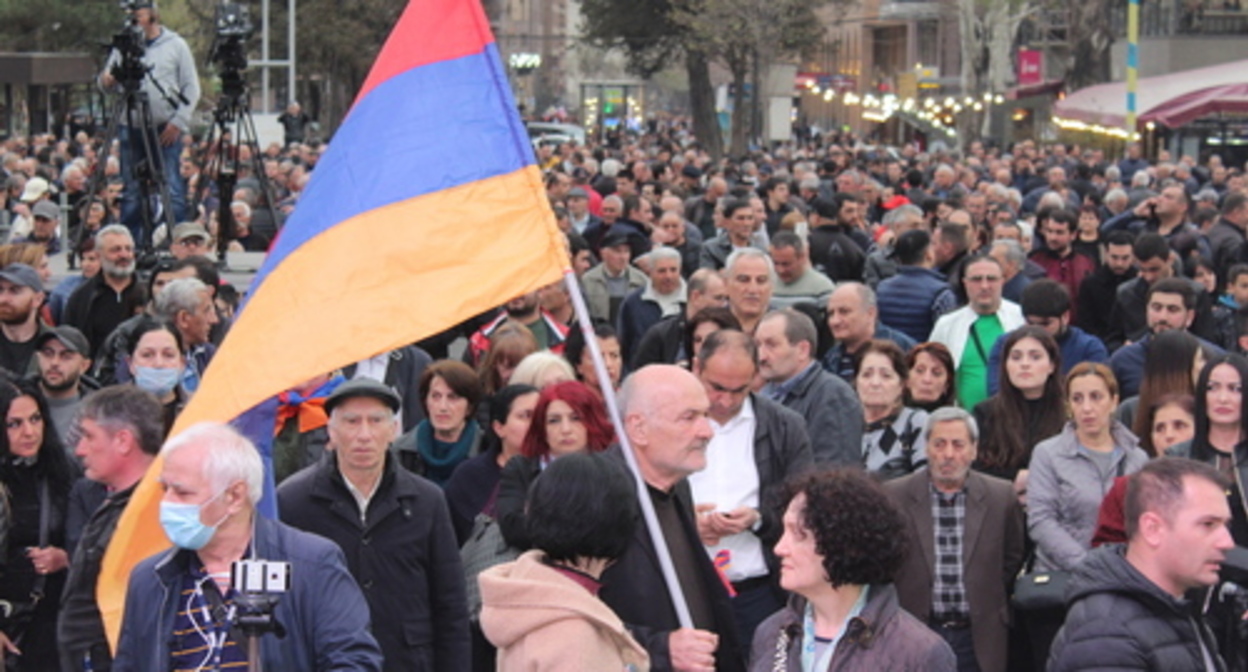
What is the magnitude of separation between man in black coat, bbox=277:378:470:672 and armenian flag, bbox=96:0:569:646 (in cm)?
92

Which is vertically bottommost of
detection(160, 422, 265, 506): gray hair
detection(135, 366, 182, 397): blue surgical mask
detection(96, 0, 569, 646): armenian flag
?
detection(135, 366, 182, 397): blue surgical mask

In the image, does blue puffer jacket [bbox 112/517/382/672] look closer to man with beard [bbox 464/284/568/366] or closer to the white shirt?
the white shirt

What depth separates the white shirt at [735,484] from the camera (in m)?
6.91

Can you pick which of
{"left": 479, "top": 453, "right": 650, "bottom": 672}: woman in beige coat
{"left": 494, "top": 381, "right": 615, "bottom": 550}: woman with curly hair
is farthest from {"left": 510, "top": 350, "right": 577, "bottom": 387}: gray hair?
{"left": 479, "top": 453, "right": 650, "bottom": 672}: woman in beige coat

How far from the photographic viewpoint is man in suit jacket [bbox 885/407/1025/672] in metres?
7.21

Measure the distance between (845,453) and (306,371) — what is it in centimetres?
287

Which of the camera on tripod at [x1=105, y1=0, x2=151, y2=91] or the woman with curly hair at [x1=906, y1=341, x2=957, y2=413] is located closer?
the woman with curly hair at [x1=906, y1=341, x2=957, y2=413]

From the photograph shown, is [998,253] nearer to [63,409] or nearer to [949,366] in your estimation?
[949,366]

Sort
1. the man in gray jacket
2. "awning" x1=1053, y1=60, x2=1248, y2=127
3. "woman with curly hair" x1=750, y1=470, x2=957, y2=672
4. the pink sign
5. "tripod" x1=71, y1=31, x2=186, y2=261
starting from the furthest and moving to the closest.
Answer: the pink sign < "awning" x1=1053, y1=60, x2=1248, y2=127 < "tripod" x1=71, y1=31, x2=186, y2=261 < the man in gray jacket < "woman with curly hair" x1=750, y1=470, x2=957, y2=672

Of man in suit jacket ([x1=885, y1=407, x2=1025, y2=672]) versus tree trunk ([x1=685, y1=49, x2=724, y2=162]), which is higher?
tree trunk ([x1=685, y1=49, x2=724, y2=162])

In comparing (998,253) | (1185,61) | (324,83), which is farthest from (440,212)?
(324,83)

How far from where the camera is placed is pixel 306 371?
5.38 metres

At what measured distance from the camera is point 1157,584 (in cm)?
483

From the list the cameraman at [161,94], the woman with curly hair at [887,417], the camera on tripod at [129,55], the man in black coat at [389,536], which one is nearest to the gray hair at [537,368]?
the woman with curly hair at [887,417]
